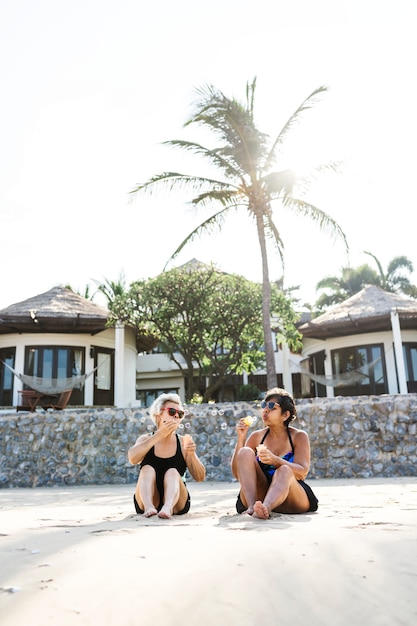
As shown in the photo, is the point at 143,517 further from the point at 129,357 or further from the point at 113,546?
the point at 129,357

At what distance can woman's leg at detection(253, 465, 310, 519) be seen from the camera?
337 cm

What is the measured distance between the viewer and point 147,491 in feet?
13.2

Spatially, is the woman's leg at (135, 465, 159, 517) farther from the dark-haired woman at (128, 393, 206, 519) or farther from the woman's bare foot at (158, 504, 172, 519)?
the woman's bare foot at (158, 504, 172, 519)

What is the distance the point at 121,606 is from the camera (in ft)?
5.46

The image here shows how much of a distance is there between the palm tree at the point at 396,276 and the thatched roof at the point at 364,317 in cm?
1062

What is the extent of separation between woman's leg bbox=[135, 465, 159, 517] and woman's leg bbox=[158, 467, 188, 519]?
0.31 ft

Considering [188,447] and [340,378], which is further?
[340,378]

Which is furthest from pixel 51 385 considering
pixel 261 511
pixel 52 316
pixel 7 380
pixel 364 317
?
pixel 261 511

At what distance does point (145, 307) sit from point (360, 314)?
22.2 ft

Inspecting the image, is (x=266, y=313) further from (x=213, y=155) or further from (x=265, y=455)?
(x=265, y=455)

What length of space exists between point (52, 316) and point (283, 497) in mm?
14001

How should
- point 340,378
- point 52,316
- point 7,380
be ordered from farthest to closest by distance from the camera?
point 7,380 → point 52,316 → point 340,378

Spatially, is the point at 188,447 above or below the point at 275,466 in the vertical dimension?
above

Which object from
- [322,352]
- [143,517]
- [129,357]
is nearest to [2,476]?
[143,517]
